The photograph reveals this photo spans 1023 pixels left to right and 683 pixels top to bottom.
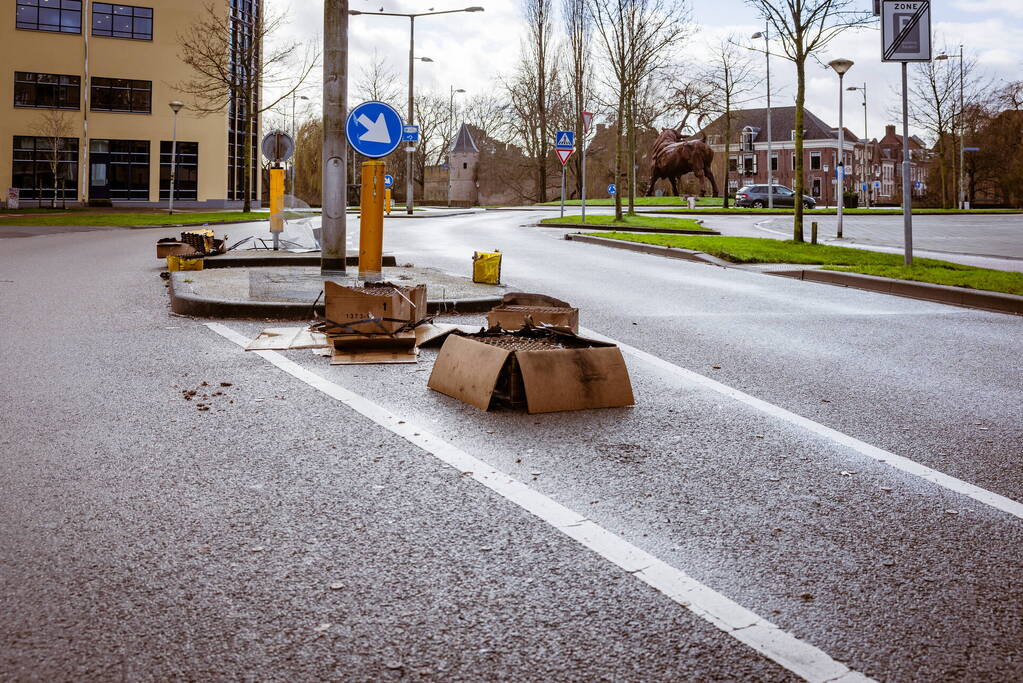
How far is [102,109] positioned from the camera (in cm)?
5516

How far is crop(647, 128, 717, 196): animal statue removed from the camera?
64.6m

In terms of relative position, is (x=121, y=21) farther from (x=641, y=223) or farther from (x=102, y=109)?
(x=641, y=223)

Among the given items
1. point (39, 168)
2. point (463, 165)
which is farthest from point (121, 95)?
point (463, 165)

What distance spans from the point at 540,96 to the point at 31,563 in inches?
2882

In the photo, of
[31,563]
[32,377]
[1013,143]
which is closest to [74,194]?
[32,377]

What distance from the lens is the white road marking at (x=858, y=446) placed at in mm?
4297

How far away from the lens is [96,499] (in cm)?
411

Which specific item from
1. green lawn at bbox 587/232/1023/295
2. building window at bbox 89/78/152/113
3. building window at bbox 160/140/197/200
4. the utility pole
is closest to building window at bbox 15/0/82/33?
building window at bbox 89/78/152/113

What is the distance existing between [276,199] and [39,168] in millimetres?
41712

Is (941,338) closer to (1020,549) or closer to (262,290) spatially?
(1020,549)

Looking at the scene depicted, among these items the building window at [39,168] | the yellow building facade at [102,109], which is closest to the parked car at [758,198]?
the yellow building facade at [102,109]

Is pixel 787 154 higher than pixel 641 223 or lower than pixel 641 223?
higher

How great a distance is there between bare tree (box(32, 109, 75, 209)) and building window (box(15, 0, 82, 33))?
185 inches

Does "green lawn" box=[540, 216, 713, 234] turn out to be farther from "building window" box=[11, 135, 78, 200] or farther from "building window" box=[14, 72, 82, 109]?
"building window" box=[14, 72, 82, 109]
